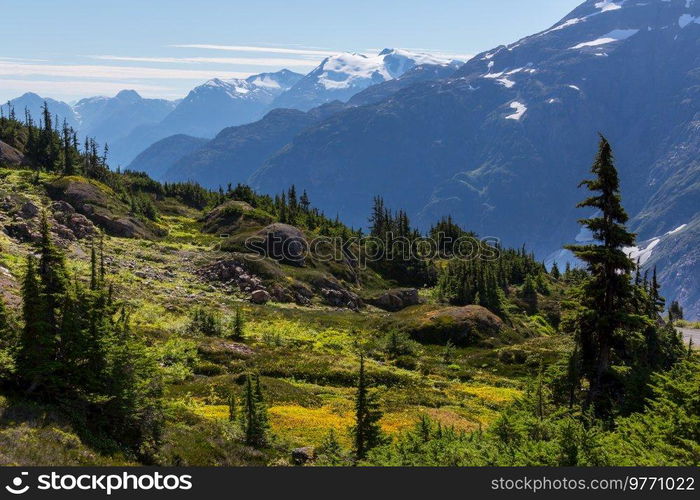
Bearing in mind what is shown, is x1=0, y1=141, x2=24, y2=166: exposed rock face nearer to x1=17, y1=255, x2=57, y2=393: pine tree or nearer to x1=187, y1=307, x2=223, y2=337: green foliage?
x1=187, y1=307, x2=223, y2=337: green foliage

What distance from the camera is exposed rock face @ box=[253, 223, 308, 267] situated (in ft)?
314

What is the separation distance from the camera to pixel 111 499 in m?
12.8

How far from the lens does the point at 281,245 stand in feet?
318

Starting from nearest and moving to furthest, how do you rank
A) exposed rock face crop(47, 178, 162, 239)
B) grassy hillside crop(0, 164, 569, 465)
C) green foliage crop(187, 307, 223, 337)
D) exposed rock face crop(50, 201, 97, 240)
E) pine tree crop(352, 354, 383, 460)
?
pine tree crop(352, 354, 383, 460) < grassy hillside crop(0, 164, 569, 465) < green foliage crop(187, 307, 223, 337) < exposed rock face crop(50, 201, 97, 240) < exposed rock face crop(47, 178, 162, 239)

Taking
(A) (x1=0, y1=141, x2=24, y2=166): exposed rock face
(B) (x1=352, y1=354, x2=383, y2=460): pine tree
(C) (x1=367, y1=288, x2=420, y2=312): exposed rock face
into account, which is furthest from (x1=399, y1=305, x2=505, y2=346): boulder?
(A) (x1=0, y1=141, x2=24, y2=166): exposed rock face

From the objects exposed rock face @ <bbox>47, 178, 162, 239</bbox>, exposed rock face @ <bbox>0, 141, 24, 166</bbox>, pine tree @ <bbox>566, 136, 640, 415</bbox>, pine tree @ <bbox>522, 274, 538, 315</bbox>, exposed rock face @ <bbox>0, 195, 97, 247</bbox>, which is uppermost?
exposed rock face @ <bbox>0, 141, 24, 166</bbox>

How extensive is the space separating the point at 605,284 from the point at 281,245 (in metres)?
74.3

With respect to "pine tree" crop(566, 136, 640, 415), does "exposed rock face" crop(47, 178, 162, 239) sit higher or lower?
higher

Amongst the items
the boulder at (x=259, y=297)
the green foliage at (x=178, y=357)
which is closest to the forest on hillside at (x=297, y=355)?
the green foliage at (x=178, y=357)

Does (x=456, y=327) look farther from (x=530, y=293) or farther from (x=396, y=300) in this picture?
(x=530, y=293)

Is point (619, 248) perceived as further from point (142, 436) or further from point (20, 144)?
point (20, 144)

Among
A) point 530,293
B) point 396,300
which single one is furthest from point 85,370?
point 530,293

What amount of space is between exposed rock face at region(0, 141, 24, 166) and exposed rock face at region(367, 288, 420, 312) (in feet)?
270

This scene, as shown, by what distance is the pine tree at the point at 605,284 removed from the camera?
87.2 feet
